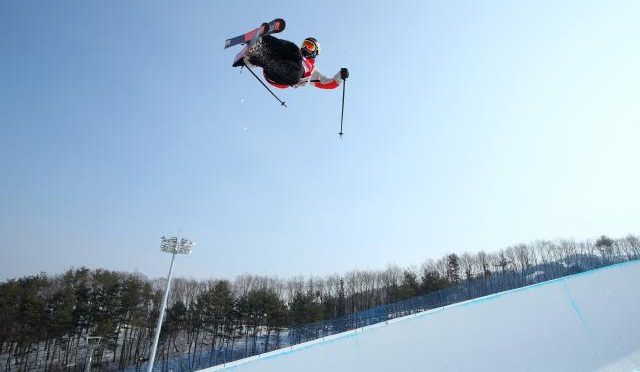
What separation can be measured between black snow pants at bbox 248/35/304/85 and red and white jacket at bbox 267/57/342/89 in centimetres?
20

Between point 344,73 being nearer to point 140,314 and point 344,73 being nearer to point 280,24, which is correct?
point 280,24

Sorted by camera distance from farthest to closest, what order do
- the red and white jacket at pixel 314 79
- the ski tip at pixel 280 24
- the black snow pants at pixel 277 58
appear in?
1. the red and white jacket at pixel 314 79
2. the black snow pants at pixel 277 58
3. the ski tip at pixel 280 24

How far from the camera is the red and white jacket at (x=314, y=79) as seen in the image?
519 centimetres

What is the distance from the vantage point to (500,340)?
7117mm

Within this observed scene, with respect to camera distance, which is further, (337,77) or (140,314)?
(140,314)

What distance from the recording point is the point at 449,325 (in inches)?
277

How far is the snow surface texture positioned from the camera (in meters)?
5.41

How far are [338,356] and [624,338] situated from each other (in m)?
8.26

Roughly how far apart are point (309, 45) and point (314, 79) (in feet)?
2.23

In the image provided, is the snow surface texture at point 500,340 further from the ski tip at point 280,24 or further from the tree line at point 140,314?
the tree line at point 140,314

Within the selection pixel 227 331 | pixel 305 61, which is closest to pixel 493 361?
pixel 305 61

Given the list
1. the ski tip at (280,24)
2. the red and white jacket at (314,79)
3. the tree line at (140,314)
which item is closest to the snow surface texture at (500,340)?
the red and white jacket at (314,79)

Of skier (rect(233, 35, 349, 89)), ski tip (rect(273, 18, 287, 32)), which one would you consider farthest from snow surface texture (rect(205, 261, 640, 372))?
ski tip (rect(273, 18, 287, 32))

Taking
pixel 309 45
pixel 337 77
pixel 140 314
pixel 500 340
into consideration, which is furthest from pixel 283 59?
pixel 140 314
